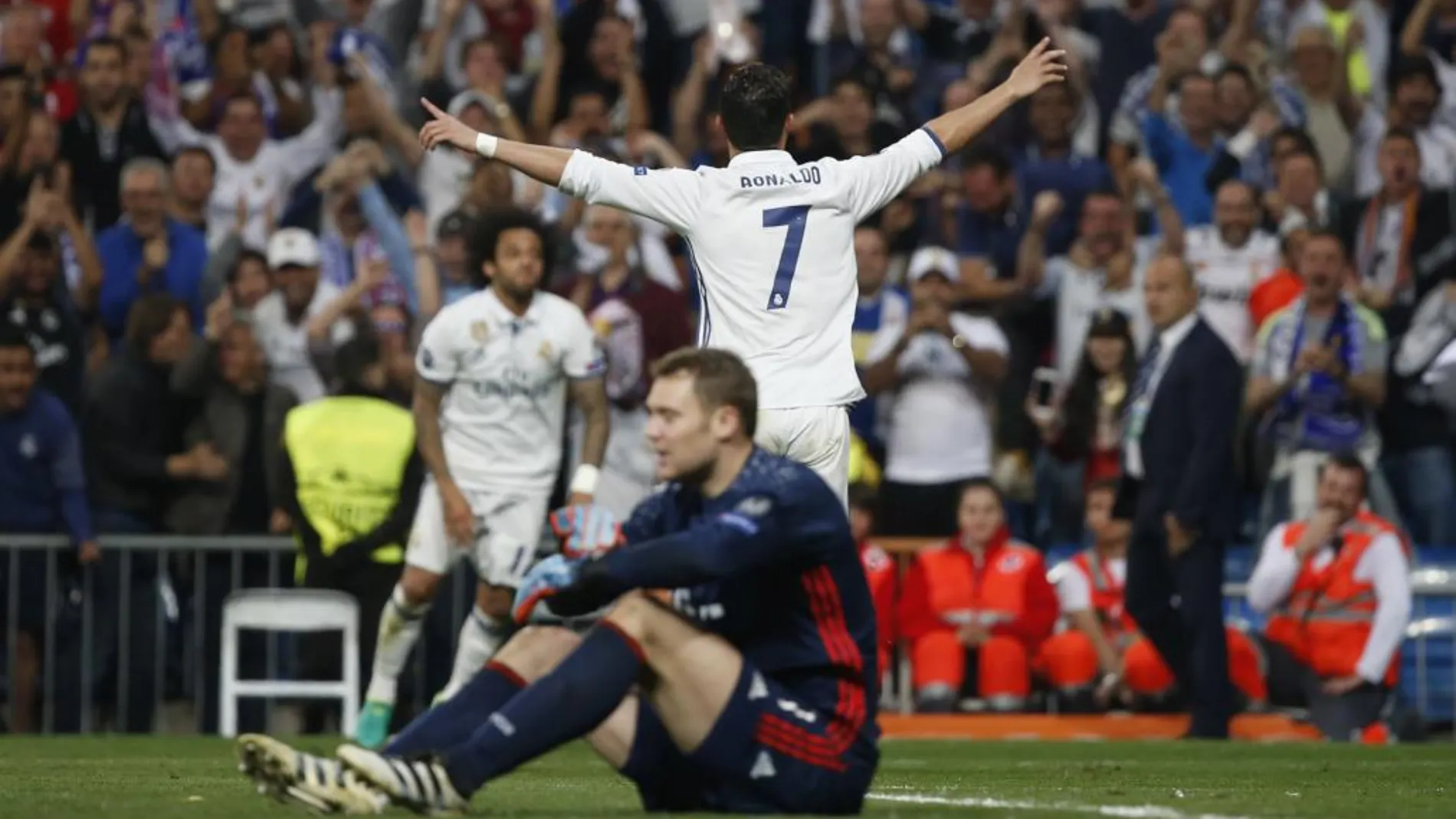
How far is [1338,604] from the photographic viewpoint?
51.5 feet

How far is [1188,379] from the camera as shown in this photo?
1512cm

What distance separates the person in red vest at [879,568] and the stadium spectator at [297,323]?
338cm

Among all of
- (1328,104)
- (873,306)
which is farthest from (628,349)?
(1328,104)

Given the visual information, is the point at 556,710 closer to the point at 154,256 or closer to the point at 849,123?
the point at 154,256

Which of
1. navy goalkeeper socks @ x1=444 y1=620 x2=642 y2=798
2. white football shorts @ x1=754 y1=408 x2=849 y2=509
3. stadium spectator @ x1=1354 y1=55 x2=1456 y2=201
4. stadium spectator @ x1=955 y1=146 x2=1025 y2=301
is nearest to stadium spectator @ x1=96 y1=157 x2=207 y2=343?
stadium spectator @ x1=955 y1=146 x2=1025 y2=301

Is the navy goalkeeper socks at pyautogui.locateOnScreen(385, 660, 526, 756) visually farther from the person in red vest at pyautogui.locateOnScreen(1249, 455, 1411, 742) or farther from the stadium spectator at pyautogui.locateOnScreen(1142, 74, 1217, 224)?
the stadium spectator at pyautogui.locateOnScreen(1142, 74, 1217, 224)

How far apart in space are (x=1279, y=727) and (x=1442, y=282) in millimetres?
3171

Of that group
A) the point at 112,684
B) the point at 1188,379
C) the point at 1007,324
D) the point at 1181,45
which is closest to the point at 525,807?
the point at 1188,379

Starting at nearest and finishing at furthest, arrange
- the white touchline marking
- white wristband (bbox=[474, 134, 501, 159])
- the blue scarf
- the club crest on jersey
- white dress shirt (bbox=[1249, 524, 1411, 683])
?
the club crest on jersey, the white touchline marking, white wristband (bbox=[474, 134, 501, 159]), white dress shirt (bbox=[1249, 524, 1411, 683]), the blue scarf

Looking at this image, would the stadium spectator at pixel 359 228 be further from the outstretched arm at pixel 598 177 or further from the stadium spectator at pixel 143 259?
the outstretched arm at pixel 598 177

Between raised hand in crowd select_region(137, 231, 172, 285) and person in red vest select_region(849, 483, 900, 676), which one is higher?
raised hand in crowd select_region(137, 231, 172, 285)

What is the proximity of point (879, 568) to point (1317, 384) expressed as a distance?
2.83 meters

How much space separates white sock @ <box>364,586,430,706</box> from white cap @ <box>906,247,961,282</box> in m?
4.14

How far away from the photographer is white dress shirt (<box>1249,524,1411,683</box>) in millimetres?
15414
